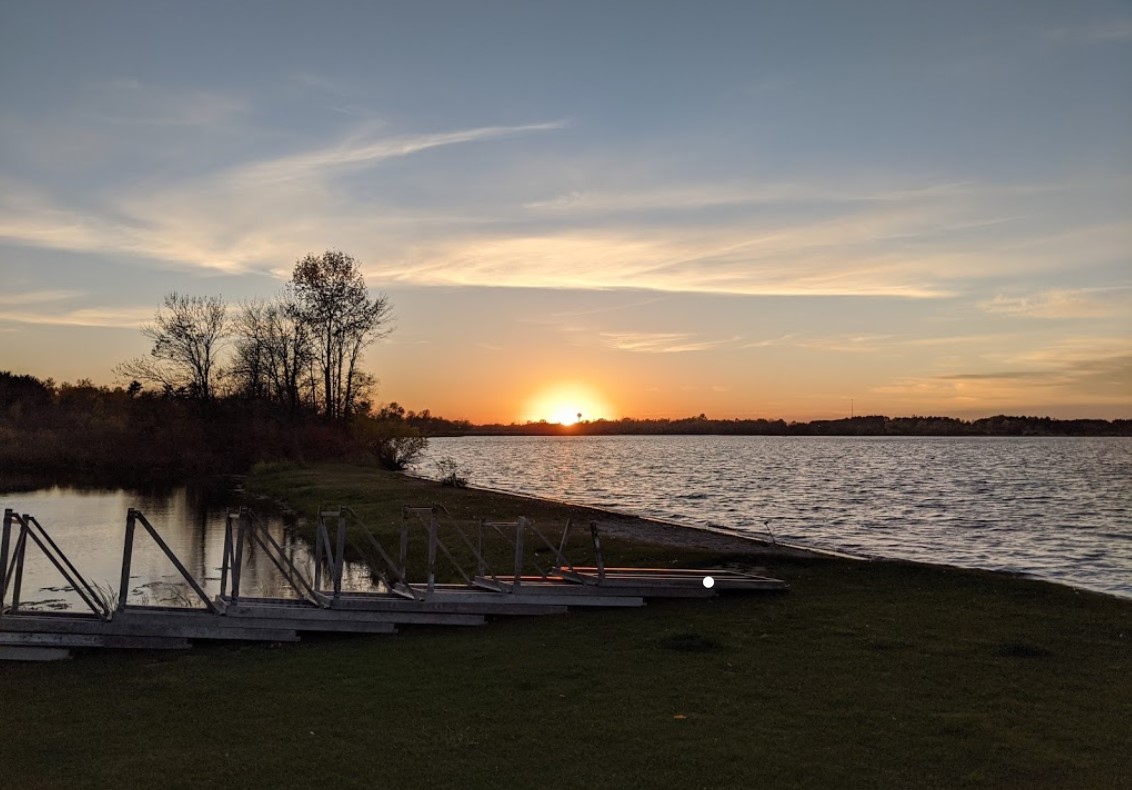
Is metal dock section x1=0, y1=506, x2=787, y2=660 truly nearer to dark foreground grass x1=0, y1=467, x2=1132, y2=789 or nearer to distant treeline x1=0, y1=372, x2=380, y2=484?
dark foreground grass x1=0, y1=467, x2=1132, y2=789

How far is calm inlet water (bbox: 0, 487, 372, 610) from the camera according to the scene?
20469mm

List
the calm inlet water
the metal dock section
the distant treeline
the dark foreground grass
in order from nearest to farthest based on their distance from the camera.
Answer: the dark foreground grass < the metal dock section < the calm inlet water < the distant treeline

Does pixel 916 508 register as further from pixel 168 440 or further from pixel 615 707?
pixel 168 440

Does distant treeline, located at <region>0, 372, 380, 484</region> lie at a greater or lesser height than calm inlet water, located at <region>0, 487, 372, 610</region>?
greater

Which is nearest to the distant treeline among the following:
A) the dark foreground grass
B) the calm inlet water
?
the calm inlet water

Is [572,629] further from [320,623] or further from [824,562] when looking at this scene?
[824,562]

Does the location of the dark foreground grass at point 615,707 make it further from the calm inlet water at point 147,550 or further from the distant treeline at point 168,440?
the distant treeline at point 168,440

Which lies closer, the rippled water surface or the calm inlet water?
the calm inlet water

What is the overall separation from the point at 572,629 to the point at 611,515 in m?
24.4

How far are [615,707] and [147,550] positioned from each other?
2109 centimetres

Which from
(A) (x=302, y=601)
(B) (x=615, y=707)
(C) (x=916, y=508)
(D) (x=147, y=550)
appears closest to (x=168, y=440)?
(D) (x=147, y=550)

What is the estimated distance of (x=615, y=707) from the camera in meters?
10.8

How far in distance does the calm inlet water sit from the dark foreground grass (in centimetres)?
366

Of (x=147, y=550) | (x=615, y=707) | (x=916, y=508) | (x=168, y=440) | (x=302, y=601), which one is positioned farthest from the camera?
(x=168, y=440)
